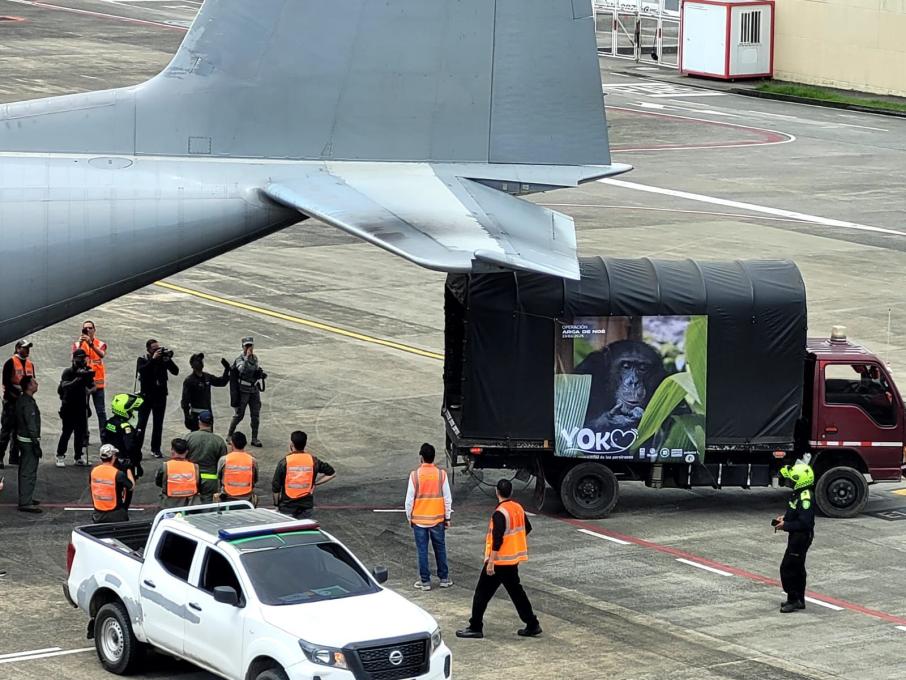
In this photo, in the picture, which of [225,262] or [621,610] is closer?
A: [621,610]

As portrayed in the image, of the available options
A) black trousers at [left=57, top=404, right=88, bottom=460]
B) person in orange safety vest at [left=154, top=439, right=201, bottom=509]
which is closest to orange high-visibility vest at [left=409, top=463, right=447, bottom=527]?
person in orange safety vest at [left=154, top=439, right=201, bottom=509]

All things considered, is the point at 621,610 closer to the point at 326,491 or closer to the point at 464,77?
the point at 326,491

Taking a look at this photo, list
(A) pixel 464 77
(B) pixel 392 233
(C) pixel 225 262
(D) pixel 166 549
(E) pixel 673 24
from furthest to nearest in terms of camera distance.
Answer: (E) pixel 673 24
(C) pixel 225 262
(A) pixel 464 77
(B) pixel 392 233
(D) pixel 166 549

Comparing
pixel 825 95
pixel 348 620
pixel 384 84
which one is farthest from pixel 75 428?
pixel 825 95

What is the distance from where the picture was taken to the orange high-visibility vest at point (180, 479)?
19.1m

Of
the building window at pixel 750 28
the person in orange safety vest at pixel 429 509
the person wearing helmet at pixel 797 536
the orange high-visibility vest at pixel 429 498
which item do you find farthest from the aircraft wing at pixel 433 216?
the building window at pixel 750 28

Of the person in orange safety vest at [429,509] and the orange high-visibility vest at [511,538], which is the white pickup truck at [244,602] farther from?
the person in orange safety vest at [429,509]

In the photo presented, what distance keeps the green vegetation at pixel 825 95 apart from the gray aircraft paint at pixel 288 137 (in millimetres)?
41821

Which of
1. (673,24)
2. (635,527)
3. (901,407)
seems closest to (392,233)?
(635,527)

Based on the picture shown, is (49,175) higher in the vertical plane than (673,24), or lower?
lower

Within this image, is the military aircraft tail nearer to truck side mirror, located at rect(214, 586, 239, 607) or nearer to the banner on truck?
the banner on truck

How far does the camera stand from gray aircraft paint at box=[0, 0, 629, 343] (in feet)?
66.7

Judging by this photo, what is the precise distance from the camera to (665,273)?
2192 cm

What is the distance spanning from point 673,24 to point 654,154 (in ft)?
109
